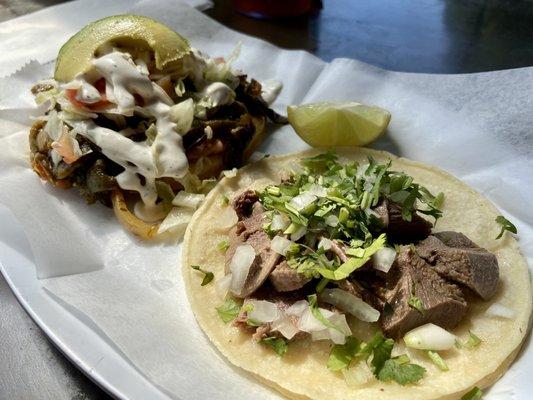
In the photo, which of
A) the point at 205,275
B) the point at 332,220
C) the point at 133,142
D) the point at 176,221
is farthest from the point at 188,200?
the point at 332,220

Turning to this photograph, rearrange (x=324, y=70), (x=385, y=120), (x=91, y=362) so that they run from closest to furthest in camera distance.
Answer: (x=91, y=362)
(x=385, y=120)
(x=324, y=70)

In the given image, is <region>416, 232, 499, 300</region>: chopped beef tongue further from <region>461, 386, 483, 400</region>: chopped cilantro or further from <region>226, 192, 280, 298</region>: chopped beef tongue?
<region>226, 192, 280, 298</region>: chopped beef tongue

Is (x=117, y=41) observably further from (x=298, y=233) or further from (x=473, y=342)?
(x=473, y=342)

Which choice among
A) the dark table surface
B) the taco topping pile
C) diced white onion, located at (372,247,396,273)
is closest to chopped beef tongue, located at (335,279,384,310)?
the taco topping pile

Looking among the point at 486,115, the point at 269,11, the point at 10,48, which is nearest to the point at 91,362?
the point at 486,115

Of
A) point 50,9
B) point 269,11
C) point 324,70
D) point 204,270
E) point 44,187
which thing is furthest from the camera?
point 269,11

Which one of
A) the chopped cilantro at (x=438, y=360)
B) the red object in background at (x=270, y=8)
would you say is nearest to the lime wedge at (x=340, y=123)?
the chopped cilantro at (x=438, y=360)

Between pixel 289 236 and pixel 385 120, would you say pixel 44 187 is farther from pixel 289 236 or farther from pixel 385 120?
pixel 385 120
